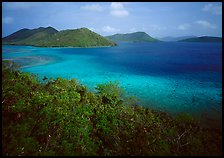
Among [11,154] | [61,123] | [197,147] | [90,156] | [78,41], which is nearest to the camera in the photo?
[11,154]

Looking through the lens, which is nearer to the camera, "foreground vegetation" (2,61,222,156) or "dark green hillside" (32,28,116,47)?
"foreground vegetation" (2,61,222,156)

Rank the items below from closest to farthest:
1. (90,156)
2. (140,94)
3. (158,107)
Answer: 1. (90,156)
2. (158,107)
3. (140,94)

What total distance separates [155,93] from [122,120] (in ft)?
46.8

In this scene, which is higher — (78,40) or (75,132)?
(78,40)

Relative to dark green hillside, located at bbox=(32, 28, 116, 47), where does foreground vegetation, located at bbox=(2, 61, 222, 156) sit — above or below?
below

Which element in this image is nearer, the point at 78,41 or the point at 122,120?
the point at 122,120

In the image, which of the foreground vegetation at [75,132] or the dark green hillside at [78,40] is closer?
the foreground vegetation at [75,132]

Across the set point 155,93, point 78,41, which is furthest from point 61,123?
point 78,41

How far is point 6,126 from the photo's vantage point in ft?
25.0

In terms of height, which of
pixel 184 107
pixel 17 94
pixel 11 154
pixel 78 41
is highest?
→ pixel 78 41

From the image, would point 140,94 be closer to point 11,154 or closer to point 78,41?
point 11,154

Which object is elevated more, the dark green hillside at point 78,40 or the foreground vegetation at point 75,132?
the dark green hillside at point 78,40

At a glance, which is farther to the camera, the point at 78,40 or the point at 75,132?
the point at 78,40

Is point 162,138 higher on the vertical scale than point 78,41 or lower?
lower
